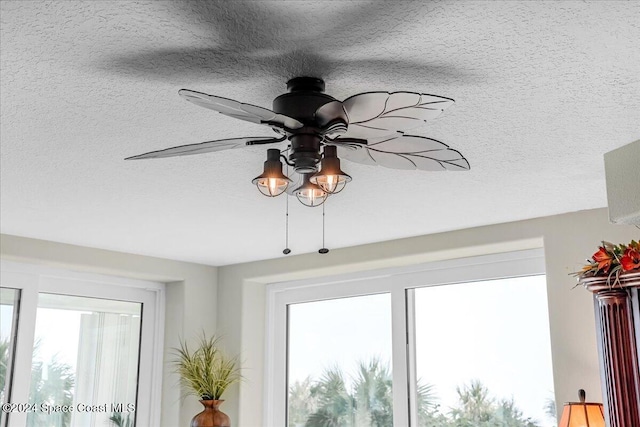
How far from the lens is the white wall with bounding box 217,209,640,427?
3855 mm

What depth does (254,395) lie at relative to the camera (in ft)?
17.9

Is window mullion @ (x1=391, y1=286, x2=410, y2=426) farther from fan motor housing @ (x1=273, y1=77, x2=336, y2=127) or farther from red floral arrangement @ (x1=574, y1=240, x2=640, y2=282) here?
fan motor housing @ (x1=273, y1=77, x2=336, y2=127)

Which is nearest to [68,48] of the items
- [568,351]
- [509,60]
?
[509,60]

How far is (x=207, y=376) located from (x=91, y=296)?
103 cm

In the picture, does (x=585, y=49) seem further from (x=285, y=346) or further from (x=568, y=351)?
(x=285, y=346)

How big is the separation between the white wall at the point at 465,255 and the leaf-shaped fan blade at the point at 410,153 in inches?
70.4

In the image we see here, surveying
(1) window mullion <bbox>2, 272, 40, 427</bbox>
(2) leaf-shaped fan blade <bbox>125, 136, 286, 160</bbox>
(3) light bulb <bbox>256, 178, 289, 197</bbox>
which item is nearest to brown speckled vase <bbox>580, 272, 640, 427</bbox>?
(3) light bulb <bbox>256, 178, 289, 197</bbox>

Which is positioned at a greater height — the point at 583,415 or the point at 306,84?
the point at 306,84

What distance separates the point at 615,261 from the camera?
2908mm

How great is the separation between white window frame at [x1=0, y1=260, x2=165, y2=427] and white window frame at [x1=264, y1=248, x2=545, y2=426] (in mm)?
834

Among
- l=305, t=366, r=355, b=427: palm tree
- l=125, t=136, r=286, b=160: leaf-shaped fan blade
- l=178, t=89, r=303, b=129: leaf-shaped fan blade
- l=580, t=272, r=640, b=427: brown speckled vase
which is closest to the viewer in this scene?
l=178, t=89, r=303, b=129: leaf-shaped fan blade

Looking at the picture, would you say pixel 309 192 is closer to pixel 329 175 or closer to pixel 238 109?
pixel 329 175

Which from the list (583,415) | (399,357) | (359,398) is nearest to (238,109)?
(583,415)

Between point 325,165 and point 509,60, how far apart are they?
63 cm
